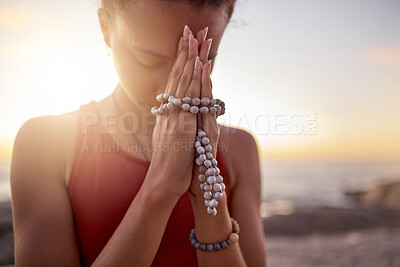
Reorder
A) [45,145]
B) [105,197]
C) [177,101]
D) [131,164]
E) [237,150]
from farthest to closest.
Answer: [237,150] → [131,164] → [105,197] → [45,145] → [177,101]

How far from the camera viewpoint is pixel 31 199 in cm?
160

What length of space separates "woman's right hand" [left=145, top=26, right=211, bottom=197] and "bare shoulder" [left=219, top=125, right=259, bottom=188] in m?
0.74

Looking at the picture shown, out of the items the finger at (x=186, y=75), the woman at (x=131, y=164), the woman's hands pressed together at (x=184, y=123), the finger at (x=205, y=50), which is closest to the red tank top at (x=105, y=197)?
the woman at (x=131, y=164)

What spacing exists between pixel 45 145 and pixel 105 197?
466 millimetres

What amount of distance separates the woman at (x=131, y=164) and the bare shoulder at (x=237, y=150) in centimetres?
48

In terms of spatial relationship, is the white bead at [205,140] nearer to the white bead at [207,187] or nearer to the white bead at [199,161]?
the white bead at [199,161]

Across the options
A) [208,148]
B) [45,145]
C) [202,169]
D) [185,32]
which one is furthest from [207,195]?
[45,145]

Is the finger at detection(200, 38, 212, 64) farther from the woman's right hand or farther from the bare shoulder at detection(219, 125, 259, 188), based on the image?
the bare shoulder at detection(219, 125, 259, 188)

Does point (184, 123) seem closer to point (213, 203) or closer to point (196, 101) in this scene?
point (196, 101)

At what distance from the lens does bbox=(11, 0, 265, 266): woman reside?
1.51 metres

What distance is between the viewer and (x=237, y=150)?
2357 millimetres

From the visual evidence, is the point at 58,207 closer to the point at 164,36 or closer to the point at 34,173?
the point at 34,173

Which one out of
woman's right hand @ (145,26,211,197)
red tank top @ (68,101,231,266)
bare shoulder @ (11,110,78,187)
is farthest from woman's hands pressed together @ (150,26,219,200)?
bare shoulder @ (11,110,78,187)

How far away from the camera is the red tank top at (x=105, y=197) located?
1760mm
